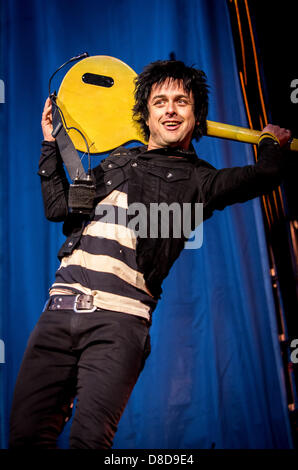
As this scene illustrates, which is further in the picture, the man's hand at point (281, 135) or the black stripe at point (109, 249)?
the man's hand at point (281, 135)

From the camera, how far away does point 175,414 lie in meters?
1.92

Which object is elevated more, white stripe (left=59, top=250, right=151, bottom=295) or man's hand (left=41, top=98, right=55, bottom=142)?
man's hand (left=41, top=98, right=55, bottom=142)

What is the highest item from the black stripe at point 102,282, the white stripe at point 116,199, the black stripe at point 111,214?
the white stripe at point 116,199

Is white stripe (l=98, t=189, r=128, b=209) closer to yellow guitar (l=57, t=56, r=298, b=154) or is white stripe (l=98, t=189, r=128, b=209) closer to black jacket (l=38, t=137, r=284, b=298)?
black jacket (l=38, t=137, r=284, b=298)

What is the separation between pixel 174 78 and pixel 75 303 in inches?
33.6

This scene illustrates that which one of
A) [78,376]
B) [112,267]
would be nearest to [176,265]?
[112,267]

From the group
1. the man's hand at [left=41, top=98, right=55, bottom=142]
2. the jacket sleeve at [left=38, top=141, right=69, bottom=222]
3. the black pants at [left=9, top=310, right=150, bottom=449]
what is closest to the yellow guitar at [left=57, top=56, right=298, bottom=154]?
the man's hand at [left=41, top=98, right=55, bottom=142]

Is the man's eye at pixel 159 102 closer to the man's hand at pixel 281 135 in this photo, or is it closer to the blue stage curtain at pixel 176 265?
the man's hand at pixel 281 135

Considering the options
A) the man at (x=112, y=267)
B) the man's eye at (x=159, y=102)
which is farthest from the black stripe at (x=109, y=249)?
the man's eye at (x=159, y=102)

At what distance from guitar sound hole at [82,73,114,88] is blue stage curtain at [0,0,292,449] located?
1.45 ft

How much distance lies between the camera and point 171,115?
4.49 ft

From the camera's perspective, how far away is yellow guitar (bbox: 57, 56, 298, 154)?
5.29ft

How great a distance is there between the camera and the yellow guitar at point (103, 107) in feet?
5.29
